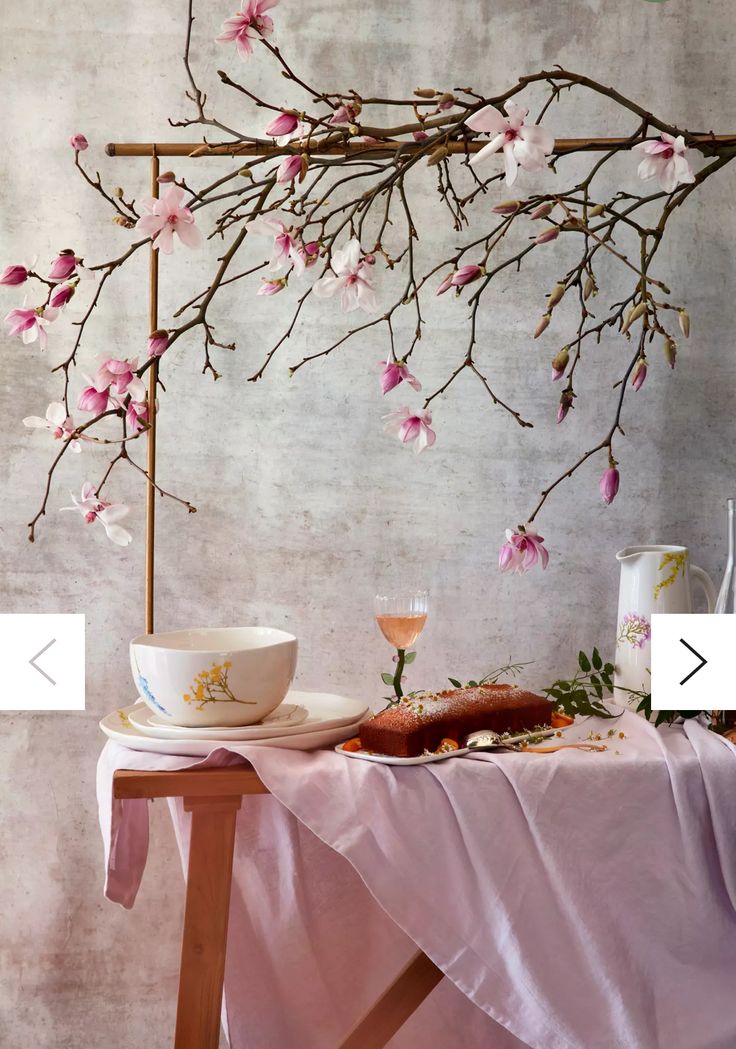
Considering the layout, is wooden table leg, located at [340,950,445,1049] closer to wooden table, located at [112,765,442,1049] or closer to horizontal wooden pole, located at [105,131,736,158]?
wooden table, located at [112,765,442,1049]

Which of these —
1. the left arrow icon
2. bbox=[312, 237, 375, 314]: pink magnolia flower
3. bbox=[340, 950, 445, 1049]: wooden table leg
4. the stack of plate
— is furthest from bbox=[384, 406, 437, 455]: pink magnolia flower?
the left arrow icon

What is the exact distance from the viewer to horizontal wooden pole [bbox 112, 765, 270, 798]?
141cm

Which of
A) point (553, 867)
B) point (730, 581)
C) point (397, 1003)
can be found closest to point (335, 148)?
point (730, 581)

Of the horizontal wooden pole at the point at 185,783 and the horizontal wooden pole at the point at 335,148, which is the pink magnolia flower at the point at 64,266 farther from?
the horizontal wooden pole at the point at 185,783

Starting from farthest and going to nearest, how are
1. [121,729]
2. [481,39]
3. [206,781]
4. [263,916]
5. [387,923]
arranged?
[481,39] < [387,923] < [263,916] < [121,729] < [206,781]

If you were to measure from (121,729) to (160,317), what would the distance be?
0.88m

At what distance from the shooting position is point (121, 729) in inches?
60.6

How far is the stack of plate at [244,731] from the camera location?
1.46m

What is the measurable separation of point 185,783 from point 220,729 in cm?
10

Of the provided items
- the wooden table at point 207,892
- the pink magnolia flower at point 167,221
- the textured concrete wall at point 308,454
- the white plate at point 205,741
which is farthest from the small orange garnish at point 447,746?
the pink magnolia flower at point 167,221

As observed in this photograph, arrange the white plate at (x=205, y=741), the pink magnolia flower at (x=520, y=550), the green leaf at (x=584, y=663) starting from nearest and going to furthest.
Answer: the white plate at (x=205, y=741), the pink magnolia flower at (x=520, y=550), the green leaf at (x=584, y=663)

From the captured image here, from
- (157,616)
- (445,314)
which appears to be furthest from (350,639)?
(445,314)

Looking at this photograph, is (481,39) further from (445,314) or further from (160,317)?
(160,317)

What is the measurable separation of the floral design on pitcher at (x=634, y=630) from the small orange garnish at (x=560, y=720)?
18 cm
